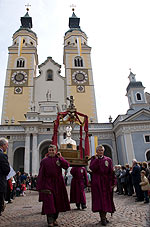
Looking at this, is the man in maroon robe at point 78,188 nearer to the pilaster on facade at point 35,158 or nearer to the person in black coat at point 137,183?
the person in black coat at point 137,183

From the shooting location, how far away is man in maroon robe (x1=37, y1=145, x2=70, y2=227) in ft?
14.3

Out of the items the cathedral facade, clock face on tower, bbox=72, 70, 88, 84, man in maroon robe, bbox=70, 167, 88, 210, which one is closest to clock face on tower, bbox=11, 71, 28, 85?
the cathedral facade

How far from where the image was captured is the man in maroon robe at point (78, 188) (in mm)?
6576

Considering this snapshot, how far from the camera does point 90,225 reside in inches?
171

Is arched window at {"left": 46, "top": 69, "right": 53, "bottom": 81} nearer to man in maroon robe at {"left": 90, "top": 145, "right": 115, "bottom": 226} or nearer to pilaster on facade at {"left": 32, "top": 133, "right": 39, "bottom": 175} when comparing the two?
pilaster on facade at {"left": 32, "top": 133, "right": 39, "bottom": 175}

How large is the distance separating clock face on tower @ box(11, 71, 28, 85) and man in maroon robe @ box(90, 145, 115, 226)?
27.5m

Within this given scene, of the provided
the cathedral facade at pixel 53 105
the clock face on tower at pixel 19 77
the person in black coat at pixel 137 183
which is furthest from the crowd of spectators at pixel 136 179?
the clock face on tower at pixel 19 77

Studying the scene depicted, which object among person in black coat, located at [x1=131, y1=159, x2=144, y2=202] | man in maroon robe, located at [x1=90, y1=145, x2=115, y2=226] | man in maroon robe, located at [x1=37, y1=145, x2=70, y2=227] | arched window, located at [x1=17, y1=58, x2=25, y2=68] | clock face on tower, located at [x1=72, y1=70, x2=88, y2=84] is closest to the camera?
man in maroon robe, located at [x1=37, y1=145, x2=70, y2=227]

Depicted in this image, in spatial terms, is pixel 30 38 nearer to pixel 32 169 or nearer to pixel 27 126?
pixel 27 126

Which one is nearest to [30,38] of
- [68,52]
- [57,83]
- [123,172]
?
[68,52]

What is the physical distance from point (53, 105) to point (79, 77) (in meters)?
8.35

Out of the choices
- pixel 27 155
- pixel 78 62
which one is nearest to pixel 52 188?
pixel 27 155

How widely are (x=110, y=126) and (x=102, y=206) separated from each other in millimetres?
20050

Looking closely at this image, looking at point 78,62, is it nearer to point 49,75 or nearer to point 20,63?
point 49,75
